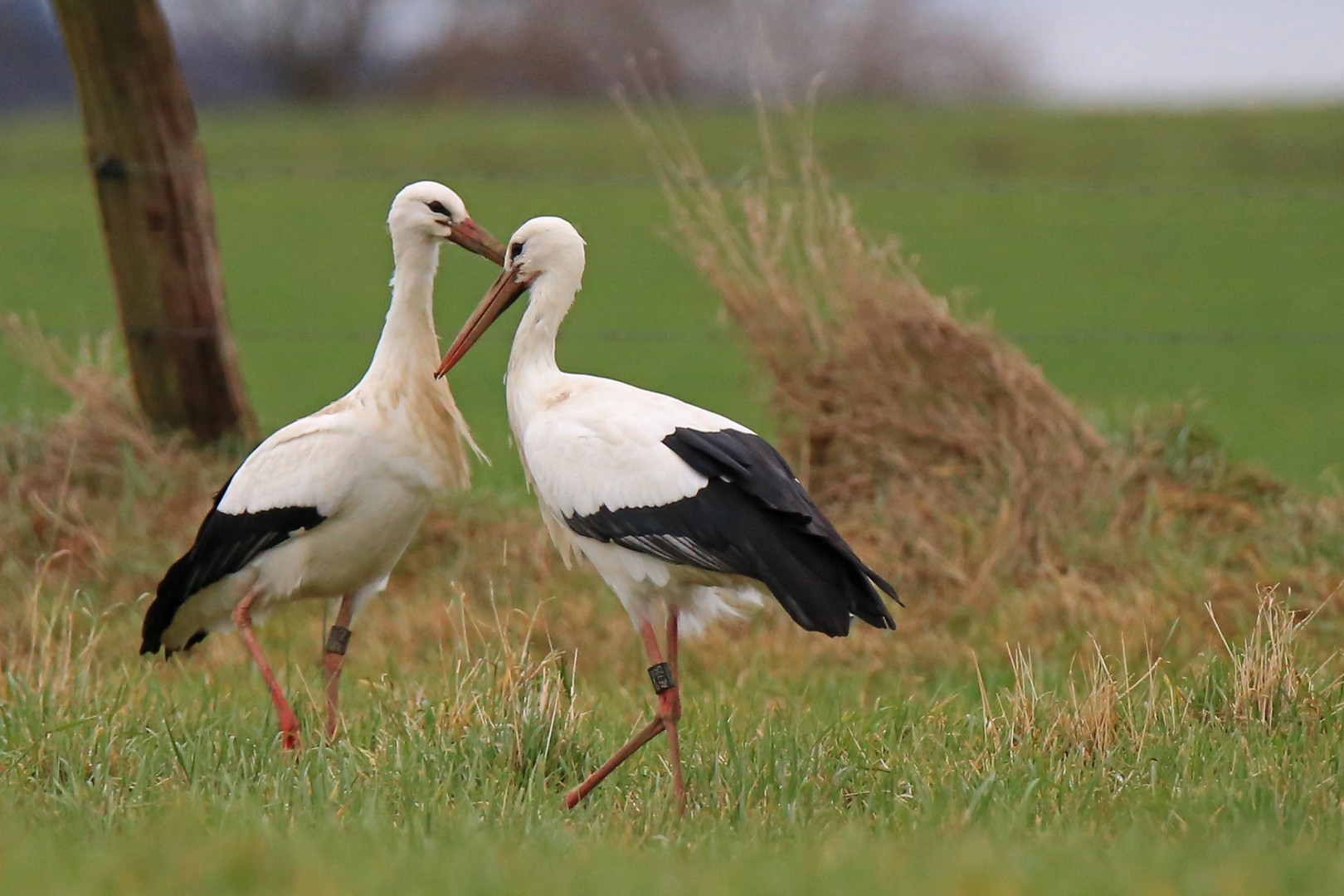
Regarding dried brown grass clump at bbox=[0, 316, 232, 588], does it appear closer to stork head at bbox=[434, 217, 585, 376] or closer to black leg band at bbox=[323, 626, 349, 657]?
black leg band at bbox=[323, 626, 349, 657]

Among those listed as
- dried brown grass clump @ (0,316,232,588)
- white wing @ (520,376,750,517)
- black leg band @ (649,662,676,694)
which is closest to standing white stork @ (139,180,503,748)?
white wing @ (520,376,750,517)

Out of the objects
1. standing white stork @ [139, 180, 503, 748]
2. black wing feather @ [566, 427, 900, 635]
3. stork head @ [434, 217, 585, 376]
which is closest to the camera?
black wing feather @ [566, 427, 900, 635]

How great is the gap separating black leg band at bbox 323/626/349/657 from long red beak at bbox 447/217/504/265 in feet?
4.33

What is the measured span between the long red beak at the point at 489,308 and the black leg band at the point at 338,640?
0.96 metres

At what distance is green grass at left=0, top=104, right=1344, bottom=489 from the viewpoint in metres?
13.2

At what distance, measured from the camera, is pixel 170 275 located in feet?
25.5

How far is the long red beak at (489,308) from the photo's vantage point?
5.25m

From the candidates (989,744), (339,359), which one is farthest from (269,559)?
(339,359)

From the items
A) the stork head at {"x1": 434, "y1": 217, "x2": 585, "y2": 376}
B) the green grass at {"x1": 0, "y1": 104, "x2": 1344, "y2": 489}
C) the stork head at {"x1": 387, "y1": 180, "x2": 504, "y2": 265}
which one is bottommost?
the green grass at {"x1": 0, "y1": 104, "x2": 1344, "y2": 489}

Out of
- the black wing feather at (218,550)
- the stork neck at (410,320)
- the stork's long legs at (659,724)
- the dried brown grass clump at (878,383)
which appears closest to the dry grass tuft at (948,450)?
the dried brown grass clump at (878,383)

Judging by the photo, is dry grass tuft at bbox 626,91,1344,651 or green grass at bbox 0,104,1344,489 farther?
green grass at bbox 0,104,1344,489

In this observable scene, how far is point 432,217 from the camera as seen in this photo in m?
5.51

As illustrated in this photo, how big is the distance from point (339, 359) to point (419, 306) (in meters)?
11.5

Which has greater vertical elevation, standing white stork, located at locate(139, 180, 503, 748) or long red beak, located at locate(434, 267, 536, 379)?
long red beak, located at locate(434, 267, 536, 379)
